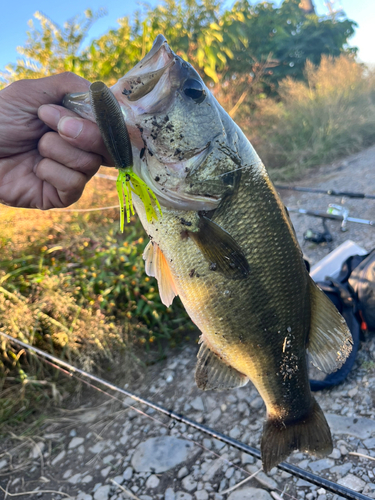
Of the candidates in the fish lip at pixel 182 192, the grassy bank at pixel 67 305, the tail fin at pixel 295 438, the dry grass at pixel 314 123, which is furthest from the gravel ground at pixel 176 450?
the dry grass at pixel 314 123

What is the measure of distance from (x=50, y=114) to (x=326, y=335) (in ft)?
4.83

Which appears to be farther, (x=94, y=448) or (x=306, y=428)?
(x=94, y=448)

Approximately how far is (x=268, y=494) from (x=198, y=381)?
106cm

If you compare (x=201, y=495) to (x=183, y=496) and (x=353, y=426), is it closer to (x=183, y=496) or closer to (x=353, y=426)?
(x=183, y=496)

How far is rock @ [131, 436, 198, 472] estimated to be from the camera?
2.39m

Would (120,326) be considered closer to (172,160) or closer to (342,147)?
(172,160)

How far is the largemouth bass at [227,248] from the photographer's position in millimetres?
1291

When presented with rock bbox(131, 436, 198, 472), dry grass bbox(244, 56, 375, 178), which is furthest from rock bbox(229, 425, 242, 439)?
dry grass bbox(244, 56, 375, 178)

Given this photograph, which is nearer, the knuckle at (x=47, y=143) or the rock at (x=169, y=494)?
the knuckle at (x=47, y=143)

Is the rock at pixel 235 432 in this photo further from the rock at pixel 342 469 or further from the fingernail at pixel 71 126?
the fingernail at pixel 71 126

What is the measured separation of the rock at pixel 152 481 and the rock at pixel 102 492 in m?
0.27

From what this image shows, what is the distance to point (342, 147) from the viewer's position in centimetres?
988

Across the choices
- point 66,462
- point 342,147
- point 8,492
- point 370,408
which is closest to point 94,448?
point 66,462

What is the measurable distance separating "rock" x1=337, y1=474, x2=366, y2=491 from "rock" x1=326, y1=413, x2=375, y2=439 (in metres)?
0.31
